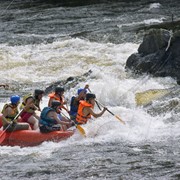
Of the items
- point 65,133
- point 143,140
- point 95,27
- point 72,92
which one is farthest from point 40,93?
point 95,27

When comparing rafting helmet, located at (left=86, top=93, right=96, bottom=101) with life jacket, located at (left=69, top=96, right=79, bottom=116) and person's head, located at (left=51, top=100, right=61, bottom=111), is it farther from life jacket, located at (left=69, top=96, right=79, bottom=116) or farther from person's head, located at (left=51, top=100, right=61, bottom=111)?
life jacket, located at (left=69, top=96, right=79, bottom=116)

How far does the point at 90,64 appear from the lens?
2303 centimetres

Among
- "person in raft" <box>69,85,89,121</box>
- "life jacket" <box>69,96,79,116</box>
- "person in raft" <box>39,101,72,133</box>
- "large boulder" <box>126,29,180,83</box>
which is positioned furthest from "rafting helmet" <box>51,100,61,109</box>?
"large boulder" <box>126,29,180,83</box>

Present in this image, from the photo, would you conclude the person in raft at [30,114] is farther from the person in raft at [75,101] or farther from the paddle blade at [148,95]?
the paddle blade at [148,95]

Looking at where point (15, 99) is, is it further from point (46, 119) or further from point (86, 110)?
point (86, 110)

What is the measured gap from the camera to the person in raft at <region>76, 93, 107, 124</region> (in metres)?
15.0

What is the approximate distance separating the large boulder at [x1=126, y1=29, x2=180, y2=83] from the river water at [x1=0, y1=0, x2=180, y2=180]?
41 centimetres

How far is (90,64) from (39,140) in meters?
9.06

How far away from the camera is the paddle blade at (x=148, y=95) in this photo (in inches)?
690

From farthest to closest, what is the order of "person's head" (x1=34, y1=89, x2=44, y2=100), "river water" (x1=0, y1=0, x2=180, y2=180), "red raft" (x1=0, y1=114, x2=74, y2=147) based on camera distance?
"person's head" (x1=34, y1=89, x2=44, y2=100) < "red raft" (x1=0, y1=114, x2=74, y2=147) < "river water" (x1=0, y1=0, x2=180, y2=180)

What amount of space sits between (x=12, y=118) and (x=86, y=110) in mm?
1843

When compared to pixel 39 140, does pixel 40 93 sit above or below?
above

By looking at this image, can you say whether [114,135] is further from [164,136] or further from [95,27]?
[95,27]

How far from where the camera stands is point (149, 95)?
18.0 meters
